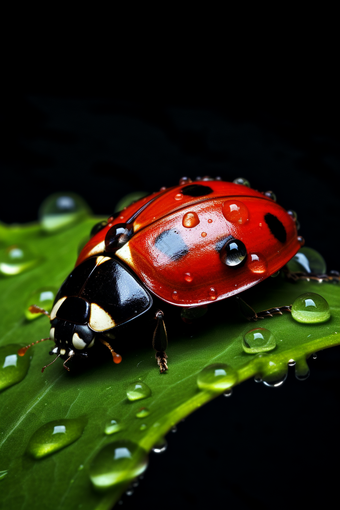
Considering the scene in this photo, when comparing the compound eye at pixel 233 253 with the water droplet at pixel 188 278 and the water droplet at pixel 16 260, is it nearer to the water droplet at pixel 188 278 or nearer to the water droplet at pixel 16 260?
the water droplet at pixel 188 278

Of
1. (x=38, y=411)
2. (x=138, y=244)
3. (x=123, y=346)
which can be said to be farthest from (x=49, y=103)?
(x=38, y=411)

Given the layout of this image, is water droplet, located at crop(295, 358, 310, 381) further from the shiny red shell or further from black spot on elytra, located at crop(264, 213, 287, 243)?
black spot on elytra, located at crop(264, 213, 287, 243)

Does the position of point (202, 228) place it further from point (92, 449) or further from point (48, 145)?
point (48, 145)

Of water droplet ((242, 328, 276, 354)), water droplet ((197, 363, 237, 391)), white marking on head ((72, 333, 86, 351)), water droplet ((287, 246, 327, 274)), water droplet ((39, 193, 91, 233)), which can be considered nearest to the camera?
water droplet ((197, 363, 237, 391))

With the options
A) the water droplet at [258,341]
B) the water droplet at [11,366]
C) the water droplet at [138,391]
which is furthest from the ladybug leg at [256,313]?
the water droplet at [11,366]

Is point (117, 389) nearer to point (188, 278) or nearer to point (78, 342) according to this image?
point (78, 342)

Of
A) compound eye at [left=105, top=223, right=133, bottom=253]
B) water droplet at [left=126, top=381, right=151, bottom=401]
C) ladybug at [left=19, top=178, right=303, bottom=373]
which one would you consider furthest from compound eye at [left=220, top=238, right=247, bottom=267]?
water droplet at [left=126, top=381, right=151, bottom=401]
